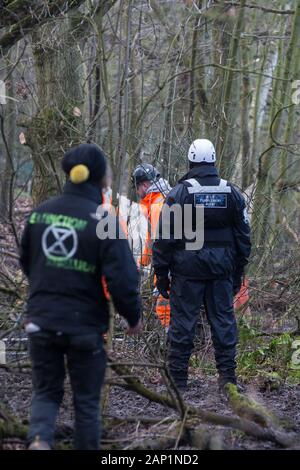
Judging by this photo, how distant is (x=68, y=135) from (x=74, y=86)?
1.16 metres

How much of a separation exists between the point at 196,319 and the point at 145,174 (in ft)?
7.01

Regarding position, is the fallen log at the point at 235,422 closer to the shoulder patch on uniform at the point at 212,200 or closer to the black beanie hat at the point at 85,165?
the black beanie hat at the point at 85,165

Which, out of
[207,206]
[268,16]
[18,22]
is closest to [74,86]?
[18,22]

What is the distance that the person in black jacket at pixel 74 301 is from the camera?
4715mm

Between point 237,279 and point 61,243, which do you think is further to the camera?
point 237,279

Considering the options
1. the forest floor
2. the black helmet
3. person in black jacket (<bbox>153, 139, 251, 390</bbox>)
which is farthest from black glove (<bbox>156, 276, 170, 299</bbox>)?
the black helmet

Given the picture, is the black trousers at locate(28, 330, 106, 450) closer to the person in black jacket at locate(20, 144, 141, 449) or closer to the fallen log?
the person in black jacket at locate(20, 144, 141, 449)

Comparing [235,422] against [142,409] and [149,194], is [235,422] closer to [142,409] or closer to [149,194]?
[142,409]

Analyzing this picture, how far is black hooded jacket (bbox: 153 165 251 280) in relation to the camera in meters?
7.22

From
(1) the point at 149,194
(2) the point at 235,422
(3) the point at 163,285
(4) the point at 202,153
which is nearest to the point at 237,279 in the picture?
(3) the point at 163,285

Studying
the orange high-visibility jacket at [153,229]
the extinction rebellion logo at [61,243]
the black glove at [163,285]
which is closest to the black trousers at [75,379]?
the extinction rebellion logo at [61,243]

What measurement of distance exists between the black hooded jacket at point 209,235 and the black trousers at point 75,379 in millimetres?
2522

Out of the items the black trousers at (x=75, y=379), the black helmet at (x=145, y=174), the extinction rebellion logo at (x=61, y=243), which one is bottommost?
the black trousers at (x=75, y=379)

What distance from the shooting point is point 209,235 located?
726cm
